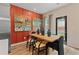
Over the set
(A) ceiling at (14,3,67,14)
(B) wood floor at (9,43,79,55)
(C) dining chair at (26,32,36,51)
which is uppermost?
(A) ceiling at (14,3,67,14)

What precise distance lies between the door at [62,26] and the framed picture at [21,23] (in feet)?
1.58

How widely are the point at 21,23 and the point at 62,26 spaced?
26.5 inches

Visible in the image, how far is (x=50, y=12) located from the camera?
1.70m

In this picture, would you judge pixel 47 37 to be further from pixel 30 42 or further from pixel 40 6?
pixel 40 6

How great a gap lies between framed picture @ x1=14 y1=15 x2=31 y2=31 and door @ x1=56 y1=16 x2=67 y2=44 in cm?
48

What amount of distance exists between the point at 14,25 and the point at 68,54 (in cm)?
96

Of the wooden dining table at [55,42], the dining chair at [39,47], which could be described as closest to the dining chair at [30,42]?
the dining chair at [39,47]

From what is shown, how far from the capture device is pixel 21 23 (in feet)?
5.47

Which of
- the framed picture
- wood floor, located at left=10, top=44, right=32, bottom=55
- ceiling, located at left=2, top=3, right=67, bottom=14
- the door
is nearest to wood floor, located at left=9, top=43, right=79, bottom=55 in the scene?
wood floor, located at left=10, top=44, right=32, bottom=55

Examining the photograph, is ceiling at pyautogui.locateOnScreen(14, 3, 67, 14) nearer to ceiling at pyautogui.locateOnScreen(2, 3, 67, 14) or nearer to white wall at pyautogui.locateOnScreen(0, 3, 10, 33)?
ceiling at pyautogui.locateOnScreen(2, 3, 67, 14)

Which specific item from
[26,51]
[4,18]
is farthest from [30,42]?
[4,18]

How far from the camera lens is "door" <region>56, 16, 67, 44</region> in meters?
1.63
